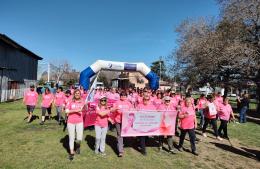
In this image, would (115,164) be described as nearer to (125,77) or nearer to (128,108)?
(128,108)

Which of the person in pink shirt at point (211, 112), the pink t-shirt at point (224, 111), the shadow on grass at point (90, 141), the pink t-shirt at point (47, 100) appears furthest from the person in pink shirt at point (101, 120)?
the pink t-shirt at point (47, 100)

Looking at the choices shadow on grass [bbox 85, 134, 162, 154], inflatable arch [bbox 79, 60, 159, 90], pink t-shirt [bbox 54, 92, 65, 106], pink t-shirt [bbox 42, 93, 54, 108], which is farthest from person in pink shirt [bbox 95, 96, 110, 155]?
inflatable arch [bbox 79, 60, 159, 90]

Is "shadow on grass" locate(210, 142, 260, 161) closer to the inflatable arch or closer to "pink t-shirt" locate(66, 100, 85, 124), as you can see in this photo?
"pink t-shirt" locate(66, 100, 85, 124)

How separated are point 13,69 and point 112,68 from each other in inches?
758

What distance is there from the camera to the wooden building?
27516 mm

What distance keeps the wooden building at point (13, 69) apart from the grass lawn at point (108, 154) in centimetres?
1692

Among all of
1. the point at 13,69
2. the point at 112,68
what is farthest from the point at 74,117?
the point at 13,69

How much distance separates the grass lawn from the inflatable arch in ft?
11.5

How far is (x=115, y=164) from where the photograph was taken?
792 centimetres

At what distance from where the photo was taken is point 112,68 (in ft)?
51.4

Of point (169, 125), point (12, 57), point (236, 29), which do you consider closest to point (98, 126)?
point (169, 125)

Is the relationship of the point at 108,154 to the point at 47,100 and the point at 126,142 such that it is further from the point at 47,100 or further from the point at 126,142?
the point at 47,100

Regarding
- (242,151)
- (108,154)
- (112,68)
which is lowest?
(242,151)

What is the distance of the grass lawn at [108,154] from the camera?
310 inches
